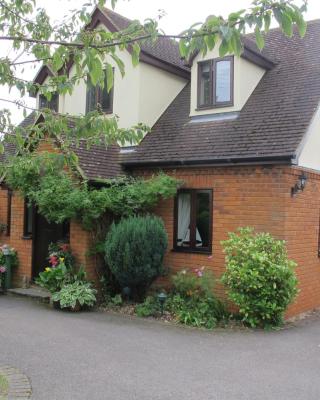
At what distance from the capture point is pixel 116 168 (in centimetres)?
1148

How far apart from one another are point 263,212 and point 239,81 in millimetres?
3332

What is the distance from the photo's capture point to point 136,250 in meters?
9.48

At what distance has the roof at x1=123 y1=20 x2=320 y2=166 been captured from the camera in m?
9.53

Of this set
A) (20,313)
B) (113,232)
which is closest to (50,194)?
(113,232)

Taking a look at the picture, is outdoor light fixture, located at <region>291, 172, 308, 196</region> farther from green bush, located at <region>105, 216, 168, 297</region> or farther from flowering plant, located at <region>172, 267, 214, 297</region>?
green bush, located at <region>105, 216, 168, 297</region>

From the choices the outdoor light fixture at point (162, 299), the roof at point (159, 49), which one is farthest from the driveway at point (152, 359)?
the roof at point (159, 49)

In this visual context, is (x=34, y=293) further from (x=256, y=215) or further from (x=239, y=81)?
(x=239, y=81)

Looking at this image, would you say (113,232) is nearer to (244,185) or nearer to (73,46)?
(244,185)

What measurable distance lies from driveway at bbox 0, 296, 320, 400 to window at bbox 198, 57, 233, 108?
5.27m

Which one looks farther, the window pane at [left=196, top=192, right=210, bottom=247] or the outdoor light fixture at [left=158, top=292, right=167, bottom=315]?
the window pane at [left=196, top=192, right=210, bottom=247]

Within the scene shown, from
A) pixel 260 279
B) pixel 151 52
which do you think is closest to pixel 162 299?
pixel 260 279

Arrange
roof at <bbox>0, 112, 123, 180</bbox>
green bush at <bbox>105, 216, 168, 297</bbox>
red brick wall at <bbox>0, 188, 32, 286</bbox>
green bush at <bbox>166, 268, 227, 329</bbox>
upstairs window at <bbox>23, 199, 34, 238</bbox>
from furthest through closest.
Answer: upstairs window at <bbox>23, 199, 34, 238</bbox>
red brick wall at <bbox>0, 188, 32, 286</bbox>
roof at <bbox>0, 112, 123, 180</bbox>
green bush at <bbox>105, 216, 168, 297</bbox>
green bush at <bbox>166, 268, 227, 329</bbox>

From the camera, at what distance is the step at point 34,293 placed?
1068 cm

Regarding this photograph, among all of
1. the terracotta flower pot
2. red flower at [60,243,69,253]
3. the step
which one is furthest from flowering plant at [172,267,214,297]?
the step
